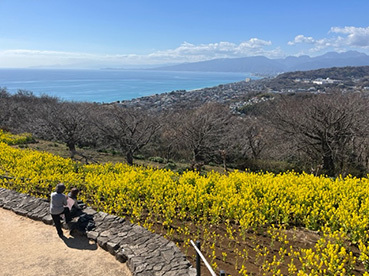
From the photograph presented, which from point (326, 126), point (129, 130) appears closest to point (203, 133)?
point (129, 130)

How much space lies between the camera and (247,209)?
7.25 m

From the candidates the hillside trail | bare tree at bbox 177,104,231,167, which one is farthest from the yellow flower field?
bare tree at bbox 177,104,231,167

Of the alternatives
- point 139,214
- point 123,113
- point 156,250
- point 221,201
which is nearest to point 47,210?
point 139,214

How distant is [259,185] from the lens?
847 centimetres

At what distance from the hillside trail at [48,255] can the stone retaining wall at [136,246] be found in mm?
210

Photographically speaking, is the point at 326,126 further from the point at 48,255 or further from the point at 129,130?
the point at 48,255

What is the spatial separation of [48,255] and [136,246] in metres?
2.08

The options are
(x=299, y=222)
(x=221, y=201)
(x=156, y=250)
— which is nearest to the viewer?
(x=156, y=250)

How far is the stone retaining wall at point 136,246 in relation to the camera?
5.13 m

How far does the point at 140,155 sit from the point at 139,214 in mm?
20414

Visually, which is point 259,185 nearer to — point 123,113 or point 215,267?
point 215,267

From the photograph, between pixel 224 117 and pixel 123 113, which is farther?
Answer: pixel 224 117

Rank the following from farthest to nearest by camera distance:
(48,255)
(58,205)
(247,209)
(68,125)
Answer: (68,125), (247,209), (58,205), (48,255)

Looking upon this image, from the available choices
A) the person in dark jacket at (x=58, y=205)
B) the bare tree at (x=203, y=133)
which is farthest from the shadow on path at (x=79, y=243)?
the bare tree at (x=203, y=133)
